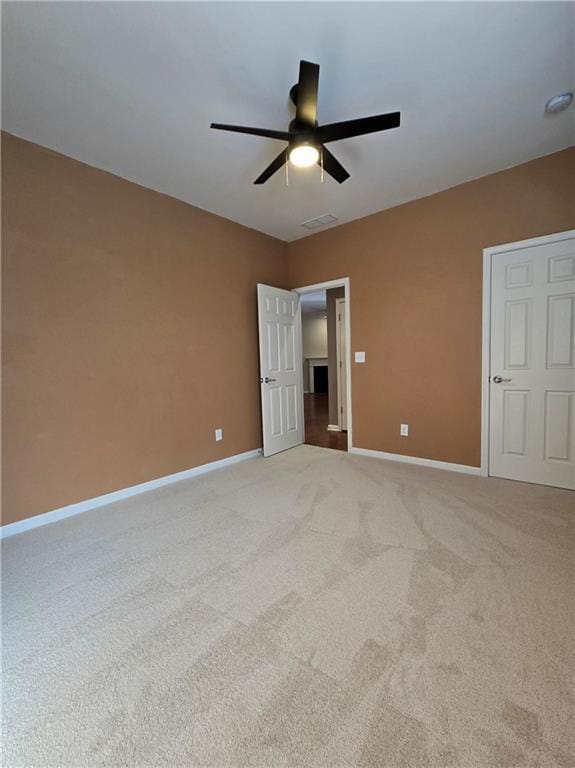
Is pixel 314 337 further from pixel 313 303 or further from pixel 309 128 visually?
pixel 309 128

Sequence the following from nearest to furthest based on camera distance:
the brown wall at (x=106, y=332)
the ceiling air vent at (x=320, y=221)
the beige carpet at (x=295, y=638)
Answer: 1. the beige carpet at (x=295, y=638)
2. the brown wall at (x=106, y=332)
3. the ceiling air vent at (x=320, y=221)

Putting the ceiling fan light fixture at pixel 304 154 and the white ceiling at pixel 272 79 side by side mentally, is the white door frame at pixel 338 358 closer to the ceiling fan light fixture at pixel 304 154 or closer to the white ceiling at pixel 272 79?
the white ceiling at pixel 272 79

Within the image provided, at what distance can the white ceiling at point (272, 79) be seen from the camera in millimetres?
1575

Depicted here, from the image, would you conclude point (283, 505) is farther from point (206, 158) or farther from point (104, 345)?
point (206, 158)

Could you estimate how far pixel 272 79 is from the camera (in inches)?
74.5

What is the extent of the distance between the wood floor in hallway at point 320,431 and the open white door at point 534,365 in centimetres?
188

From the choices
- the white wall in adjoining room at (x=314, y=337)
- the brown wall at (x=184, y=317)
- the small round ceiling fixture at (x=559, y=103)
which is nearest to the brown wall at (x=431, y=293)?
the brown wall at (x=184, y=317)

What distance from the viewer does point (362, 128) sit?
181 cm

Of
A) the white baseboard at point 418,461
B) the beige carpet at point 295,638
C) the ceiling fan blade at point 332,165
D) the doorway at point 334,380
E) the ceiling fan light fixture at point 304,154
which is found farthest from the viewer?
the doorway at point 334,380

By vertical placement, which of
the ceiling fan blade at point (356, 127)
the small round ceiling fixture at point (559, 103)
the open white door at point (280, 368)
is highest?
the small round ceiling fixture at point (559, 103)

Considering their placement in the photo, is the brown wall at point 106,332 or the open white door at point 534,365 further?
the open white door at point 534,365

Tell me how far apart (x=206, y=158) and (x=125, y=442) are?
96.9 inches

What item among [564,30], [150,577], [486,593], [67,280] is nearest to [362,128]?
[564,30]

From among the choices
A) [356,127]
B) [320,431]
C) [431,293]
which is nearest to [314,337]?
[320,431]
